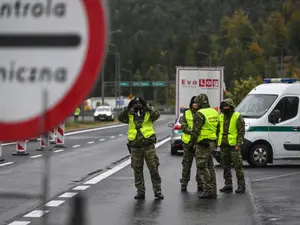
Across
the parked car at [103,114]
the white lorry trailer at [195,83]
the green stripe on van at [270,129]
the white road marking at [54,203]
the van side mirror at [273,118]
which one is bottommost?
the parked car at [103,114]

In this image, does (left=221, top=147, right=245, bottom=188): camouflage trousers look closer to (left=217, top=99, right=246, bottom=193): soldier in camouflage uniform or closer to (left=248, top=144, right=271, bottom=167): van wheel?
(left=217, top=99, right=246, bottom=193): soldier in camouflage uniform

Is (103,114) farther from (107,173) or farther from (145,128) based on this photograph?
(145,128)

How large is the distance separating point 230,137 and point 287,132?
252 inches

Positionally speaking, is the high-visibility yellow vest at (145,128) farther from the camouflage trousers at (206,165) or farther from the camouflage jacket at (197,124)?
the camouflage trousers at (206,165)

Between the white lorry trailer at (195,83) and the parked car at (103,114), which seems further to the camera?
the parked car at (103,114)

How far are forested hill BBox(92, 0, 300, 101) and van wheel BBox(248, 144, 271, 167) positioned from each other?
112471 millimetres

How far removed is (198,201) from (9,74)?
10.2 meters

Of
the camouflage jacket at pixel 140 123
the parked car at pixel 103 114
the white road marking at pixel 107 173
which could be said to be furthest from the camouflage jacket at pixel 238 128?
the parked car at pixel 103 114

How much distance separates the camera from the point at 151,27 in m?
195

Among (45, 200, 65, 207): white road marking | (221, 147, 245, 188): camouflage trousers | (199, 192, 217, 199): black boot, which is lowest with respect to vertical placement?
(199, 192, 217, 199): black boot

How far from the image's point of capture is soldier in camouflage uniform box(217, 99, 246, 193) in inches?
574

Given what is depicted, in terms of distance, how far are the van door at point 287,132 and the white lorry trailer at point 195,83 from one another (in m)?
10.1

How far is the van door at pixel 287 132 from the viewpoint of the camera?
20672 mm

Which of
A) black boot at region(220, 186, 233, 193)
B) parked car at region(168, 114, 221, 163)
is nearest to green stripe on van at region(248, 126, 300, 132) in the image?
parked car at region(168, 114, 221, 163)
